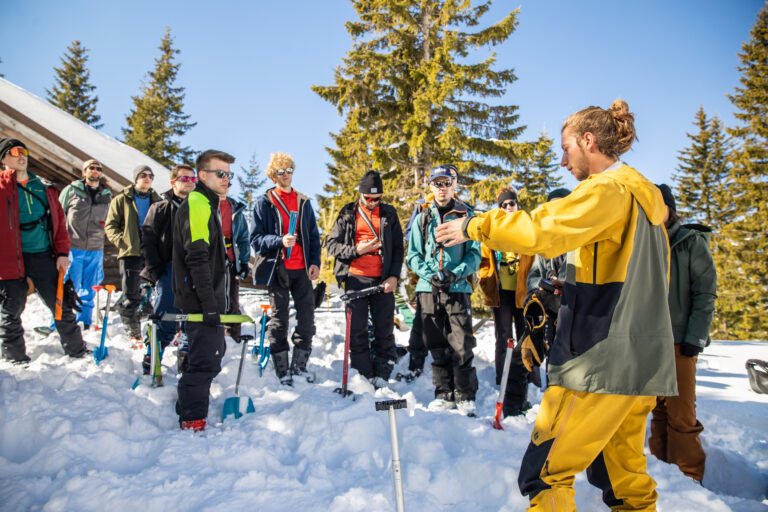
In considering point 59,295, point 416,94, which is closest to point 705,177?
point 416,94

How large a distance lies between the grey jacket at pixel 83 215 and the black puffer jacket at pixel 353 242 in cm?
439

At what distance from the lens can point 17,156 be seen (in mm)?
4645

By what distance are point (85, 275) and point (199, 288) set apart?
15.4ft

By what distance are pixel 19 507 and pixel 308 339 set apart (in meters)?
3.02

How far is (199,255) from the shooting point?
135 inches

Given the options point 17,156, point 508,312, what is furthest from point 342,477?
point 17,156

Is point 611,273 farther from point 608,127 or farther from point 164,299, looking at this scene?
point 164,299

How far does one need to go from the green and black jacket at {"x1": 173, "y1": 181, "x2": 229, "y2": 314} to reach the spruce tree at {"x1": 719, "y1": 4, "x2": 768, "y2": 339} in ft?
83.1

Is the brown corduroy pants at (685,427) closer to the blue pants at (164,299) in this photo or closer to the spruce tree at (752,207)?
the blue pants at (164,299)

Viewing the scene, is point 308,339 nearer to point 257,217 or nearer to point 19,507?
point 257,217

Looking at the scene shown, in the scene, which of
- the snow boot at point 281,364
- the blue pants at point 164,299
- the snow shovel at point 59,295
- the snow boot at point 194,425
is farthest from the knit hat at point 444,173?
the snow shovel at point 59,295

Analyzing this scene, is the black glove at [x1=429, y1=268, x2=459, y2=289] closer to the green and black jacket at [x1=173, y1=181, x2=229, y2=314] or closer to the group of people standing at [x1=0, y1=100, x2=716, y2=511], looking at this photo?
the group of people standing at [x1=0, y1=100, x2=716, y2=511]

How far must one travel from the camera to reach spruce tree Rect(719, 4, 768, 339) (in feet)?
65.5

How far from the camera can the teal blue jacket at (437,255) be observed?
14.1 feet
